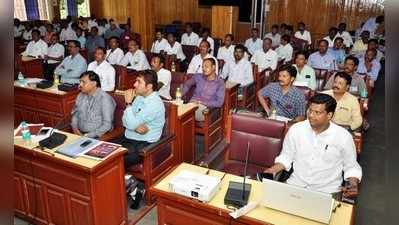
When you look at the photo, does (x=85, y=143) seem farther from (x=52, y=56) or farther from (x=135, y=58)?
(x=52, y=56)

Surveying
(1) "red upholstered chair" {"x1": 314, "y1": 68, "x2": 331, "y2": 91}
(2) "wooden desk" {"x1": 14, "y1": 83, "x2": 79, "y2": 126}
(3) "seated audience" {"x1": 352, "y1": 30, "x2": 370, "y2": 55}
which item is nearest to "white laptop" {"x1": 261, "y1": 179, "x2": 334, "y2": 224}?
(2) "wooden desk" {"x1": 14, "y1": 83, "x2": 79, "y2": 126}

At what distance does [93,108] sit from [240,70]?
2786mm

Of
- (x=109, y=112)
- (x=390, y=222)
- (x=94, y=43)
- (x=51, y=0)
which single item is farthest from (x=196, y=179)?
(x=51, y=0)

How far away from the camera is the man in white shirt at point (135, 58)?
6484 mm

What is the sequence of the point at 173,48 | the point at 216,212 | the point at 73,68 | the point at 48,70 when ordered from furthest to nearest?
the point at 173,48, the point at 48,70, the point at 73,68, the point at 216,212

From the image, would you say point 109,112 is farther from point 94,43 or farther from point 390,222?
point 94,43

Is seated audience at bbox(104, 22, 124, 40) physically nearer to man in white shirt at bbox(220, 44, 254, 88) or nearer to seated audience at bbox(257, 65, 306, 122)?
man in white shirt at bbox(220, 44, 254, 88)

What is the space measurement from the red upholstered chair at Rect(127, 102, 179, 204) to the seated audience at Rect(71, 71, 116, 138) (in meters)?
0.55

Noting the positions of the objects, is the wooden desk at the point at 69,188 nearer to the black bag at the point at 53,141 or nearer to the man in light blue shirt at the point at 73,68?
the black bag at the point at 53,141

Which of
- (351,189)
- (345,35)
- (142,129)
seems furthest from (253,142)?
(345,35)

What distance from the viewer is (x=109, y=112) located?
361cm

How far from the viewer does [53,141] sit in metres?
2.95

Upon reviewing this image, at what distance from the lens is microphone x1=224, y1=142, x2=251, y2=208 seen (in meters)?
2.17

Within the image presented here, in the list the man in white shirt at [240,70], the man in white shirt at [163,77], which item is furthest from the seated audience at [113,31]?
the man in white shirt at [163,77]
